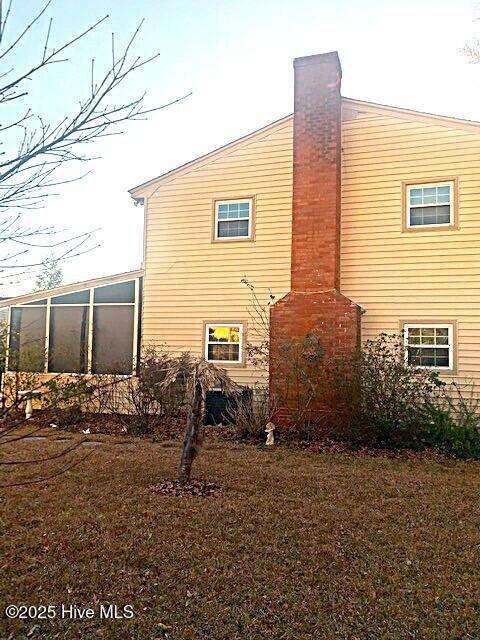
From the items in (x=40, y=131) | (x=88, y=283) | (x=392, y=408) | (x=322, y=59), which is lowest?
(x=392, y=408)

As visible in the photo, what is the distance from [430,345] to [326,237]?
3.23m

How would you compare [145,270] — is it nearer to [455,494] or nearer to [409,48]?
[409,48]

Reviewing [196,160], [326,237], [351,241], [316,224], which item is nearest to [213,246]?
[196,160]

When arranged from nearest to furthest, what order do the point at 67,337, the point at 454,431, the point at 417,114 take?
the point at 454,431 < the point at 417,114 < the point at 67,337

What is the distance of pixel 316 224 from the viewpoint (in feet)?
33.6

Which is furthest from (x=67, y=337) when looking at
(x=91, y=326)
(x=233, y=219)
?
(x=233, y=219)

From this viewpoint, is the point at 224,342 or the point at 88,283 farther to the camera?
the point at 88,283

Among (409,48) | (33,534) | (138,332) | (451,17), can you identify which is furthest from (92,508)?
(451,17)

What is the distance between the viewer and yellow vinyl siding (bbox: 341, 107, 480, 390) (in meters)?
9.91

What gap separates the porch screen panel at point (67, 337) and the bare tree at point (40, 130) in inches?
417

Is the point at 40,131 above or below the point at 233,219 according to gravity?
below

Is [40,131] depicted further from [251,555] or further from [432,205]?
[432,205]

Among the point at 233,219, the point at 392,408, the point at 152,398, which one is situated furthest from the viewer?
the point at 233,219

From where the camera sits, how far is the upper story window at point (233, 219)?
1166cm
